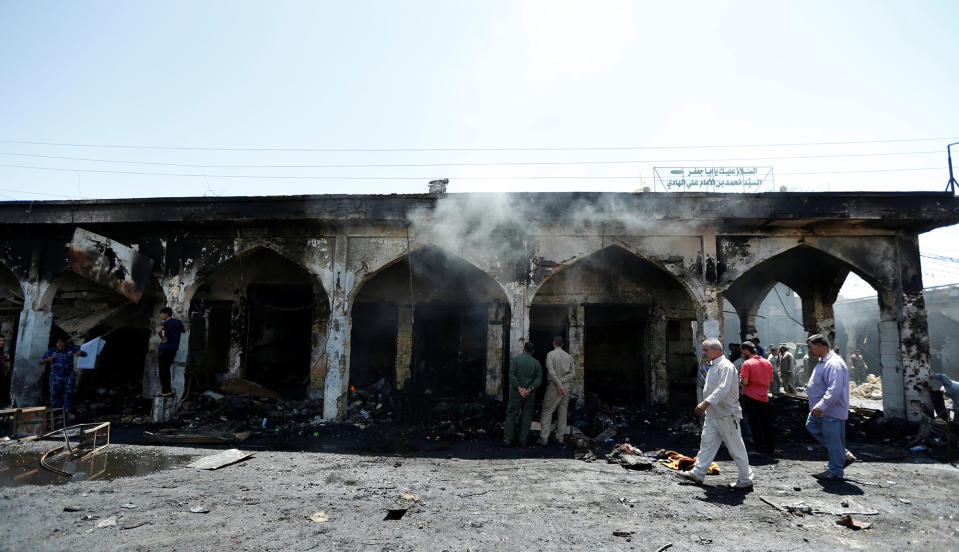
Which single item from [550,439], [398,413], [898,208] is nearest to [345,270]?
[398,413]

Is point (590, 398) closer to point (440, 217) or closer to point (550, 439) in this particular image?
point (550, 439)

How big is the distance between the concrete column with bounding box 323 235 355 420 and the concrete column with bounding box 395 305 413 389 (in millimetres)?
2752

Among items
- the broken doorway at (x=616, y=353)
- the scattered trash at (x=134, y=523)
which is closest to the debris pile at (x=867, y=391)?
the broken doorway at (x=616, y=353)

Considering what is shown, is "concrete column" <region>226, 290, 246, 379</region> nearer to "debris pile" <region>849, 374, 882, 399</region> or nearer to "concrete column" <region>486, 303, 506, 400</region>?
"concrete column" <region>486, 303, 506, 400</region>

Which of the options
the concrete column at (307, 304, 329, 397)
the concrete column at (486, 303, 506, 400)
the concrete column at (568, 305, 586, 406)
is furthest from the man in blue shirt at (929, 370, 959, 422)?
the concrete column at (307, 304, 329, 397)

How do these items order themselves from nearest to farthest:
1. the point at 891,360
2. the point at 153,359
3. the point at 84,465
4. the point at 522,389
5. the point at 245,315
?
1. the point at 84,465
2. the point at 522,389
3. the point at 891,360
4. the point at 153,359
5. the point at 245,315

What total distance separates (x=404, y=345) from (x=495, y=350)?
232cm

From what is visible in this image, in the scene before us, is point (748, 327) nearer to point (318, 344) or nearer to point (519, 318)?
point (519, 318)

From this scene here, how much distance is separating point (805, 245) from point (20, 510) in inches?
478

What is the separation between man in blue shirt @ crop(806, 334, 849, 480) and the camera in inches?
224

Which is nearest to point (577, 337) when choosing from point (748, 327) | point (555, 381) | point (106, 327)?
point (555, 381)

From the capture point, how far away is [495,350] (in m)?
12.1

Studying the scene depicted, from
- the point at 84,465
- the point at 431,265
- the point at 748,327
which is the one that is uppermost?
the point at 431,265

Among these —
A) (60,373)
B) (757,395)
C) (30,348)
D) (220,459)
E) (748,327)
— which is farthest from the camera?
(748,327)
